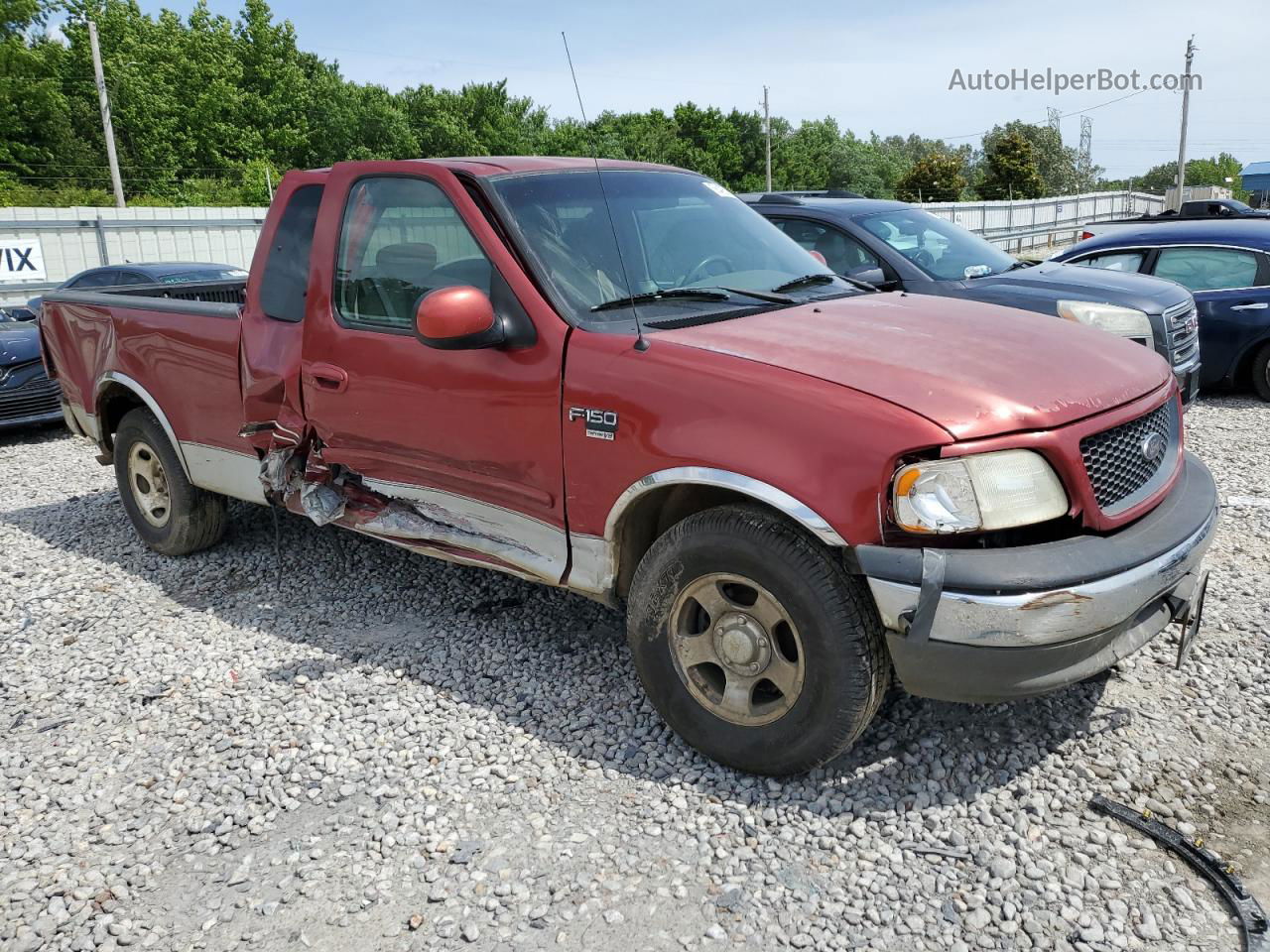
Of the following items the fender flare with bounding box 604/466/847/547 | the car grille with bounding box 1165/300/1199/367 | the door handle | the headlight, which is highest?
the door handle

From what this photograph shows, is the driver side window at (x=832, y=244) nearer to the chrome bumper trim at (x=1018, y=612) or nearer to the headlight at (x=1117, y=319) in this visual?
the headlight at (x=1117, y=319)

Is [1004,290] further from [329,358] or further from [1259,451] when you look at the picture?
[329,358]

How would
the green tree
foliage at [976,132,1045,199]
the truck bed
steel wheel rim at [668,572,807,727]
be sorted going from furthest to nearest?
the green tree, foliage at [976,132,1045,199], the truck bed, steel wheel rim at [668,572,807,727]

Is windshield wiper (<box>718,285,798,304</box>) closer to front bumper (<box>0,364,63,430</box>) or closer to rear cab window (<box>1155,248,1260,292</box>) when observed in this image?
rear cab window (<box>1155,248,1260,292</box>)

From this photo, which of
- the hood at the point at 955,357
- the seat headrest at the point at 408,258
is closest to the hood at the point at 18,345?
the seat headrest at the point at 408,258

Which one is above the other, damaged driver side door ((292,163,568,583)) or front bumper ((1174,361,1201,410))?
damaged driver side door ((292,163,568,583))

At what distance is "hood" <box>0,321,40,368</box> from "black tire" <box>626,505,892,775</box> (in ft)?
27.7

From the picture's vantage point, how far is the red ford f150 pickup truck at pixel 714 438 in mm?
2824

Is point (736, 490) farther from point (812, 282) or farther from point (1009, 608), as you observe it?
point (812, 282)

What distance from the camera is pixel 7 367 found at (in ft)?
31.2

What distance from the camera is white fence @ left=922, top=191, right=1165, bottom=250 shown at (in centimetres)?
2961

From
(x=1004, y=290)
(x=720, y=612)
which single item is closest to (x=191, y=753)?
(x=720, y=612)

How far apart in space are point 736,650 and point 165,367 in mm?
3613

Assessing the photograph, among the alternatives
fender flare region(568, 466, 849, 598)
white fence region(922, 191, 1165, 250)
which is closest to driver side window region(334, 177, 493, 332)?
fender flare region(568, 466, 849, 598)
